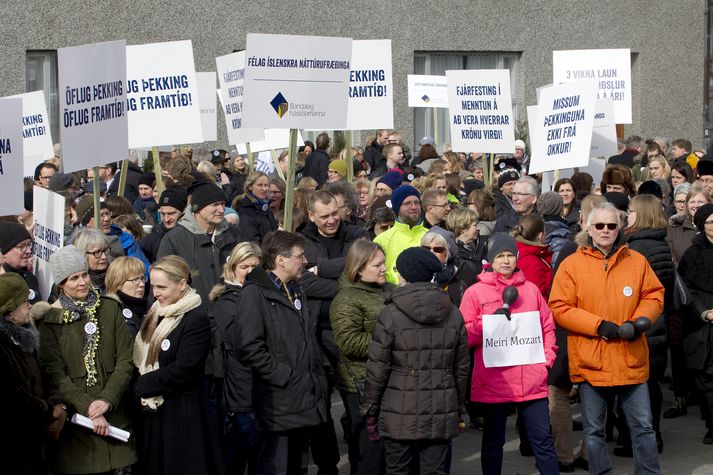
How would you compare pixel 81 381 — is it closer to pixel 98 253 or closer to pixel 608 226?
pixel 98 253

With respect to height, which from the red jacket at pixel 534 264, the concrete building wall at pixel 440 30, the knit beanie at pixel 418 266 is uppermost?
the concrete building wall at pixel 440 30

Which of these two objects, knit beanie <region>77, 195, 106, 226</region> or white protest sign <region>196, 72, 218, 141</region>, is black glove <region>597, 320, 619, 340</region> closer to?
knit beanie <region>77, 195, 106, 226</region>

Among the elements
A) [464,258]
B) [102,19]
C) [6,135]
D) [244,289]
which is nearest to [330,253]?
[464,258]

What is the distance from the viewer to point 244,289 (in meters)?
7.36

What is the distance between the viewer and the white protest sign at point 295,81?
31.8 ft

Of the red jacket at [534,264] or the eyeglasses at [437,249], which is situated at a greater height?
the eyeglasses at [437,249]

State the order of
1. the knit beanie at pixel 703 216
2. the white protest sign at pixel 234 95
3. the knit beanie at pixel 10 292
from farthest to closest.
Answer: the white protest sign at pixel 234 95, the knit beanie at pixel 703 216, the knit beanie at pixel 10 292

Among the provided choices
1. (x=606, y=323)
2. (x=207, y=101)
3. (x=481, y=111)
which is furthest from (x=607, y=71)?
(x=606, y=323)

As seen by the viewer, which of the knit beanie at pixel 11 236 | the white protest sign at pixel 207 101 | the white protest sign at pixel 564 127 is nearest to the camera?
the knit beanie at pixel 11 236

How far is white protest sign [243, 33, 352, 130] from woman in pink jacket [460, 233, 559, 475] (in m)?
2.34

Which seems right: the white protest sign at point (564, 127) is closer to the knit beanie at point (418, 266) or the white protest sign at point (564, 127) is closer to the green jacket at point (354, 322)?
the green jacket at point (354, 322)

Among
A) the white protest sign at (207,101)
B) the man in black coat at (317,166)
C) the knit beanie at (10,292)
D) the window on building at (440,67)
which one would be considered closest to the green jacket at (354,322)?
the knit beanie at (10,292)

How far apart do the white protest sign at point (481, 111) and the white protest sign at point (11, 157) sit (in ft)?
25.6

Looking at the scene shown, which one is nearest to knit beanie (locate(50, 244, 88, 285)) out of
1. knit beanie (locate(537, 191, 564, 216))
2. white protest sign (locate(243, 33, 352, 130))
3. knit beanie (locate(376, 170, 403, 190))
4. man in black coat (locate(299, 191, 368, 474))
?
man in black coat (locate(299, 191, 368, 474))
